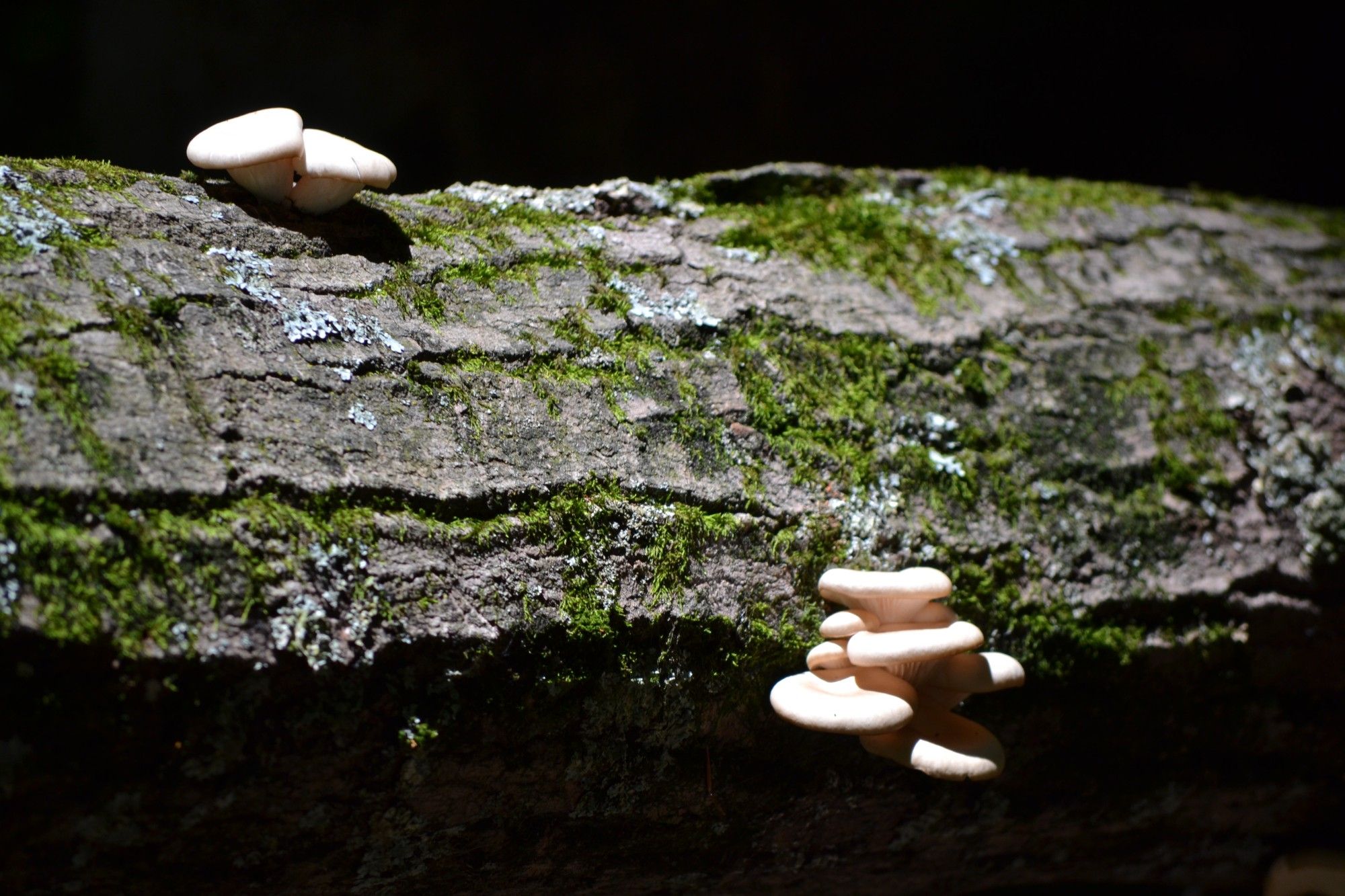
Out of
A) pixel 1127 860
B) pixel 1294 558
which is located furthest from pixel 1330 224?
pixel 1127 860

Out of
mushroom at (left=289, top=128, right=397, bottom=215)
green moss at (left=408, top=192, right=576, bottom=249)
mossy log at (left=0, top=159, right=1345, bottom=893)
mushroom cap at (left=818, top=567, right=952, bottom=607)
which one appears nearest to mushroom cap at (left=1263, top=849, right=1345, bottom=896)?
mossy log at (left=0, top=159, right=1345, bottom=893)

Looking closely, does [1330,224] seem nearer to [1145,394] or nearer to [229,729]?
[1145,394]

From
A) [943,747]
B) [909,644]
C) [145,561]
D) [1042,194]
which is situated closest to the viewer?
[145,561]

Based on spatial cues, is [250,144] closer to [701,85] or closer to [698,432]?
[698,432]

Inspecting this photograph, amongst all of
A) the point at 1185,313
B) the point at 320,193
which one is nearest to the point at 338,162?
the point at 320,193

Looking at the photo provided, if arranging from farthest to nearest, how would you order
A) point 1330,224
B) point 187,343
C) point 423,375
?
point 1330,224 < point 423,375 < point 187,343
